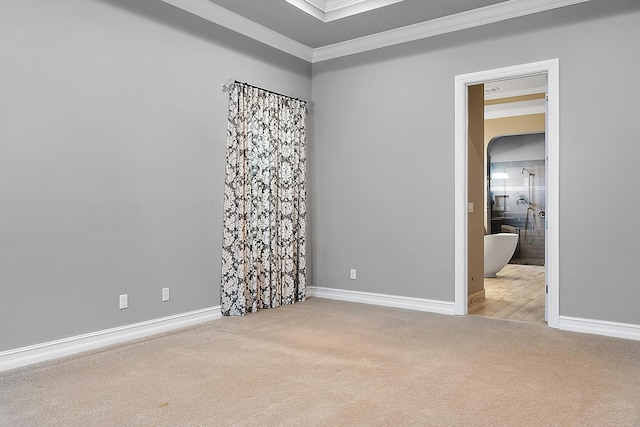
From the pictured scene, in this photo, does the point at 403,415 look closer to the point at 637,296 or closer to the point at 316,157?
the point at 637,296

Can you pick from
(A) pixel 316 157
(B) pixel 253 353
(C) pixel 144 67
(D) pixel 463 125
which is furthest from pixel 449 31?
(B) pixel 253 353

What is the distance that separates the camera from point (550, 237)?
4230 millimetres

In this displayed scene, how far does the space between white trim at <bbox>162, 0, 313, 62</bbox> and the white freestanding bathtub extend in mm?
4031

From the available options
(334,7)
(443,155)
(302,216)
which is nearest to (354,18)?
(334,7)

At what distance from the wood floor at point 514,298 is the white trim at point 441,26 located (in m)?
2.86

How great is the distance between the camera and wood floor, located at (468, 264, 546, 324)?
4806mm

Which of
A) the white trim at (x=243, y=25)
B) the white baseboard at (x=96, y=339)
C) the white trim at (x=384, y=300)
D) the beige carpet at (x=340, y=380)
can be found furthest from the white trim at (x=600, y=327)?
the white trim at (x=243, y=25)

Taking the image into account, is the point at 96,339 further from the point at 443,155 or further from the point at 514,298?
the point at 514,298

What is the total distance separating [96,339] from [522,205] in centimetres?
842

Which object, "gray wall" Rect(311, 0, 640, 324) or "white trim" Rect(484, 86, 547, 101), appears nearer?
"gray wall" Rect(311, 0, 640, 324)

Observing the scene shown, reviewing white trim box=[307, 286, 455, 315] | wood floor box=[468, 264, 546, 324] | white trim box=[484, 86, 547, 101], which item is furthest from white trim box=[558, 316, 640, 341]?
white trim box=[484, 86, 547, 101]

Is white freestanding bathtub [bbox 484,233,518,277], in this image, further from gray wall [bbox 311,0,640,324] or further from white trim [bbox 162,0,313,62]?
white trim [bbox 162,0,313,62]

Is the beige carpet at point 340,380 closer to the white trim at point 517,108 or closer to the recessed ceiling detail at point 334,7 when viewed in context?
the recessed ceiling detail at point 334,7

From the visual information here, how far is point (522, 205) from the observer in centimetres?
963
